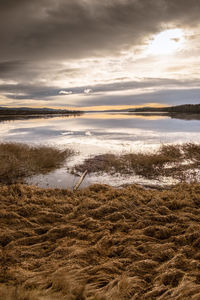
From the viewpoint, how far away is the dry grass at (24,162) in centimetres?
1175

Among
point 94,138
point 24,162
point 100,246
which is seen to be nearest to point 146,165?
point 24,162

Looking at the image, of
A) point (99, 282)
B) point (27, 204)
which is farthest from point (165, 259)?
point (27, 204)

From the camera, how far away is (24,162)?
1315 centimetres

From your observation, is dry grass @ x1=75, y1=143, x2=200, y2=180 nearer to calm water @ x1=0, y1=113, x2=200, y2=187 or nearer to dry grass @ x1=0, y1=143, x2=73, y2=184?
calm water @ x1=0, y1=113, x2=200, y2=187

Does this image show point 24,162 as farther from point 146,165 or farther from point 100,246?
point 100,246

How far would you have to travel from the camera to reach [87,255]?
462cm

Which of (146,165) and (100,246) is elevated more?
(146,165)

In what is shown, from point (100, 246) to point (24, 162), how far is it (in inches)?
376

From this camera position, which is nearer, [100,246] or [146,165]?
[100,246]

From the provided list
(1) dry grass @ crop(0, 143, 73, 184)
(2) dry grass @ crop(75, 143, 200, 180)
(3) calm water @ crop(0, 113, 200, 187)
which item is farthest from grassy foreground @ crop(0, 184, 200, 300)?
(2) dry grass @ crop(75, 143, 200, 180)

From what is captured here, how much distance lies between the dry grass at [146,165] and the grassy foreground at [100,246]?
4318 mm

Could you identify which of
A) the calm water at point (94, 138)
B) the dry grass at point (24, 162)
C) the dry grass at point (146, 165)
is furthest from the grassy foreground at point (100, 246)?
the dry grass at point (146, 165)

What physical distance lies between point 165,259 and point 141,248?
1.86ft

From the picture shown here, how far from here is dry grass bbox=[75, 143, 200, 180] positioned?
12.6 m
